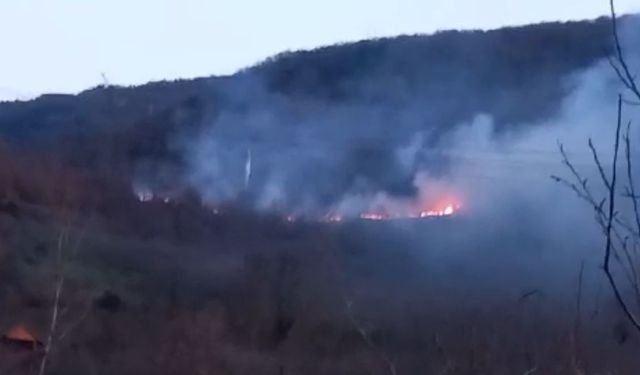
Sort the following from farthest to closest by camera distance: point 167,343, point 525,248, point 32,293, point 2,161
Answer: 1. point 525,248
2. point 2,161
3. point 32,293
4. point 167,343

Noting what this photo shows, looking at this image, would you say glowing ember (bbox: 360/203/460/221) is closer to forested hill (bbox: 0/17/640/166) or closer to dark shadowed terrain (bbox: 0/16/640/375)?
dark shadowed terrain (bbox: 0/16/640/375)

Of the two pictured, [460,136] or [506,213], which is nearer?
[506,213]

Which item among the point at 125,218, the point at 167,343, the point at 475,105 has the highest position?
the point at 475,105

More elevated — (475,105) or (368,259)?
(475,105)

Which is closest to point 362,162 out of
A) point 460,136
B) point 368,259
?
point 460,136

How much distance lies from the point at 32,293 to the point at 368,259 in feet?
30.2

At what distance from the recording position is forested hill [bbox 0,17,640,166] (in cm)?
4650

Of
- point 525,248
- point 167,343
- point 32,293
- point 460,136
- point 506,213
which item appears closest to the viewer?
point 167,343

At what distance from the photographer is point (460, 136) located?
4341cm

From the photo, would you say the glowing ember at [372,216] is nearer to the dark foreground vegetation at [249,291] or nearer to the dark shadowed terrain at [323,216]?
the dark shadowed terrain at [323,216]

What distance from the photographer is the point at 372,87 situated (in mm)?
51031

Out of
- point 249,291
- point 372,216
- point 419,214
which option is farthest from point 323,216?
point 249,291

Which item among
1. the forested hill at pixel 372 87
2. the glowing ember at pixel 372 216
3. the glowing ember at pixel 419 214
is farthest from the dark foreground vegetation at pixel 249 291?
the forested hill at pixel 372 87

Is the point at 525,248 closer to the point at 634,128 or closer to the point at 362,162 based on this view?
the point at 634,128
